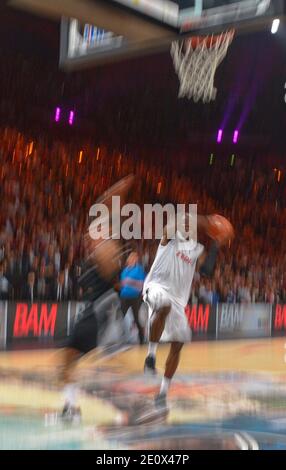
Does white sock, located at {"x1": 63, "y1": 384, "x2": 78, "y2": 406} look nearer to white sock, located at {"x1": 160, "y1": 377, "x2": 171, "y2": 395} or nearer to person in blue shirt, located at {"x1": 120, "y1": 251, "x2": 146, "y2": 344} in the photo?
white sock, located at {"x1": 160, "y1": 377, "x2": 171, "y2": 395}

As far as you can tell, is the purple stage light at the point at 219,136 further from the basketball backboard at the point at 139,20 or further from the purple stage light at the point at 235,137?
the basketball backboard at the point at 139,20

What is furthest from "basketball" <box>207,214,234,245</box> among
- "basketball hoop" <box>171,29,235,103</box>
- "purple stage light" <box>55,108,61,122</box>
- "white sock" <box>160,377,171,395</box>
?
"purple stage light" <box>55,108,61,122</box>

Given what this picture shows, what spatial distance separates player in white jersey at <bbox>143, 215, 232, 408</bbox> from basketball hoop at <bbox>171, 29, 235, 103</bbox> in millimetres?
2282

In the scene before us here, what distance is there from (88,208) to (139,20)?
14.3 feet

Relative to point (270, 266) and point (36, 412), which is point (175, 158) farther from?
point (36, 412)

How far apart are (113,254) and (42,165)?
523 cm

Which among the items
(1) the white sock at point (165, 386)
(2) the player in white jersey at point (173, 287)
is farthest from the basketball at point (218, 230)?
(1) the white sock at point (165, 386)

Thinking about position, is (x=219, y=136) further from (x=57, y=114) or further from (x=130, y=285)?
(x=130, y=285)

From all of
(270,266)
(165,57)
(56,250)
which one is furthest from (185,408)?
(270,266)

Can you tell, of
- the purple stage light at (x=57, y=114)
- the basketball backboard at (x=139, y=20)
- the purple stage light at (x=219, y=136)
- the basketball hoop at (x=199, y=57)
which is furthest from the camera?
the purple stage light at (x=219, y=136)

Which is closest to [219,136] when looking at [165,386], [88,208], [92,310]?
[88,208]

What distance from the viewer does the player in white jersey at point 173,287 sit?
4.07m

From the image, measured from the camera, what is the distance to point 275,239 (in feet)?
38.3

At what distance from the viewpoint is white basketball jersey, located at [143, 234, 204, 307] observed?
414cm
